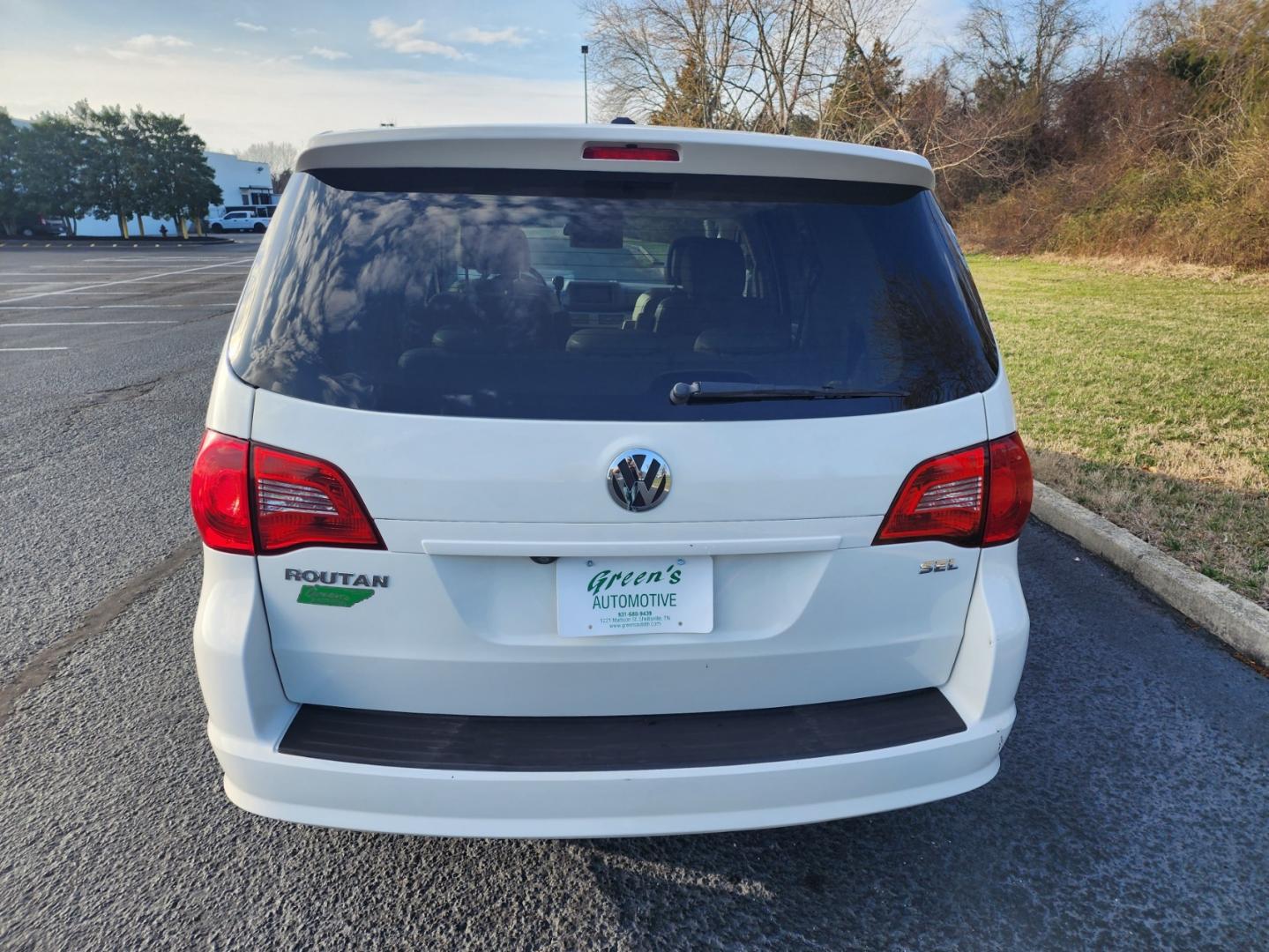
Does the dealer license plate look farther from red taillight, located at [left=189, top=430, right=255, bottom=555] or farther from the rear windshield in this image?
red taillight, located at [left=189, top=430, right=255, bottom=555]

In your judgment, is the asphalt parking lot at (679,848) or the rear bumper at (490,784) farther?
the asphalt parking lot at (679,848)

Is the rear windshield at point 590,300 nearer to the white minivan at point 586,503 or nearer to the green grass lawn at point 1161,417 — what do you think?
the white minivan at point 586,503

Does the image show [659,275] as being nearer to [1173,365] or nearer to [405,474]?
[405,474]

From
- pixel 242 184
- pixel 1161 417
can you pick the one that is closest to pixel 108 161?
pixel 242 184

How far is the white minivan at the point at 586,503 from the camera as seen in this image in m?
1.83

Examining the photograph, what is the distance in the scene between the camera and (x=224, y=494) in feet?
6.22

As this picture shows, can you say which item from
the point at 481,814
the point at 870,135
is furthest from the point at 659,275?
the point at 870,135

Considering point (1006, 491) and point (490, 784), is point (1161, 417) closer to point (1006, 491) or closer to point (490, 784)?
point (1006, 491)

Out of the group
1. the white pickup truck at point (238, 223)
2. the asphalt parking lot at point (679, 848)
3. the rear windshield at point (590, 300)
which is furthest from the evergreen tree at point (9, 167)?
the rear windshield at point (590, 300)

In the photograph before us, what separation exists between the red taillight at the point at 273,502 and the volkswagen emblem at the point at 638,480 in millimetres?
516

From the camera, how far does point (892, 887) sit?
2.30m

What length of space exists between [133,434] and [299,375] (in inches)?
224

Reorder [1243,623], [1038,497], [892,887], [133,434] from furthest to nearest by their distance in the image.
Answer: [133,434] < [1038,497] < [1243,623] < [892,887]

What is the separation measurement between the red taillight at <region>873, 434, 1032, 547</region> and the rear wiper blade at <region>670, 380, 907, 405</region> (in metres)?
0.23
